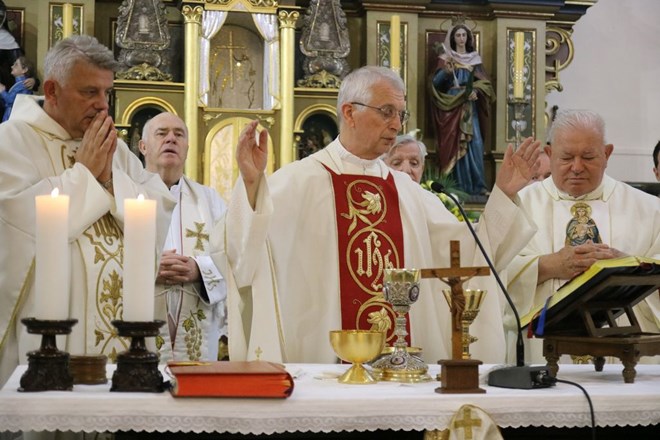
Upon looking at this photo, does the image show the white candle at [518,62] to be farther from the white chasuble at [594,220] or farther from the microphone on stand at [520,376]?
the microphone on stand at [520,376]

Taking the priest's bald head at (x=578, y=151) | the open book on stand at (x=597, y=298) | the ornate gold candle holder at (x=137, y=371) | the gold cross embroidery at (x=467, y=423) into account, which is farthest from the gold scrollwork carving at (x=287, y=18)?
the gold cross embroidery at (x=467, y=423)

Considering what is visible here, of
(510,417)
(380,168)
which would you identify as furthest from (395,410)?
(380,168)

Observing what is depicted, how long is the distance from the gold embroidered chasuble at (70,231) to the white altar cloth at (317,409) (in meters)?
1.03

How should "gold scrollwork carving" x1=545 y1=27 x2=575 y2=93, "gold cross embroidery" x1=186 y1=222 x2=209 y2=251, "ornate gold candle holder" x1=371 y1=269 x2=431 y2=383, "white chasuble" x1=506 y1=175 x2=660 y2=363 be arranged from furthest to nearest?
"gold scrollwork carving" x1=545 y1=27 x2=575 y2=93 → "gold cross embroidery" x1=186 y1=222 x2=209 y2=251 → "white chasuble" x1=506 y1=175 x2=660 y2=363 → "ornate gold candle holder" x1=371 y1=269 x2=431 y2=383

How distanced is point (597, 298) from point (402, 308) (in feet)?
2.35

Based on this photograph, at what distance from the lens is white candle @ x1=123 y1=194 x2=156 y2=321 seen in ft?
9.13

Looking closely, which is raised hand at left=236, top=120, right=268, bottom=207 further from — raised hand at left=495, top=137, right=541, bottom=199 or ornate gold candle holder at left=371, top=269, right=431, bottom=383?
raised hand at left=495, top=137, right=541, bottom=199

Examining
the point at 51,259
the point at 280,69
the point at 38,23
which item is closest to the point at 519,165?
the point at 51,259

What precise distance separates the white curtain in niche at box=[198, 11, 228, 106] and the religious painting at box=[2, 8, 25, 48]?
1.70 meters

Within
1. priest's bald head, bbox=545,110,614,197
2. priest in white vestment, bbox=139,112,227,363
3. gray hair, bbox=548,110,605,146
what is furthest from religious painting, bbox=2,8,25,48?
gray hair, bbox=548,110,605,146

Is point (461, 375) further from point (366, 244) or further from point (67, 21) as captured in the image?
point (67, 21)

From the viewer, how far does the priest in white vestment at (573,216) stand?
4.88 meters

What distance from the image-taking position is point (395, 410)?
2.80 metres

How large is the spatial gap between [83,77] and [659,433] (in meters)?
2.64
